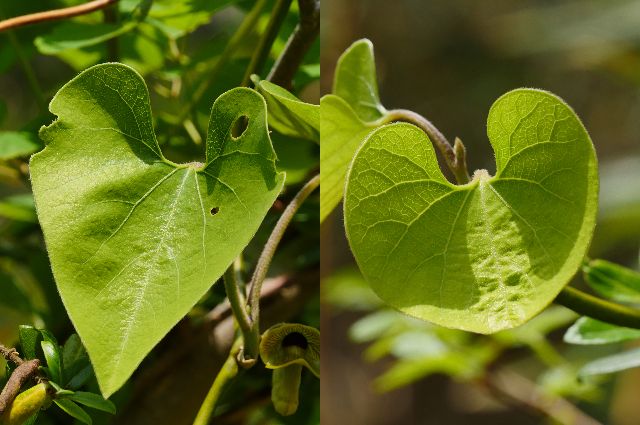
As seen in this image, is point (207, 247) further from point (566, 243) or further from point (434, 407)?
point (434, 407)

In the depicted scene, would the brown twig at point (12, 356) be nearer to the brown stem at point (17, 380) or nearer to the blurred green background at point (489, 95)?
the brown stem at point (17, 380)

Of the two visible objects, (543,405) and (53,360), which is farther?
(543,405)

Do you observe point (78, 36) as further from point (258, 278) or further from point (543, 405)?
point (543, 405)

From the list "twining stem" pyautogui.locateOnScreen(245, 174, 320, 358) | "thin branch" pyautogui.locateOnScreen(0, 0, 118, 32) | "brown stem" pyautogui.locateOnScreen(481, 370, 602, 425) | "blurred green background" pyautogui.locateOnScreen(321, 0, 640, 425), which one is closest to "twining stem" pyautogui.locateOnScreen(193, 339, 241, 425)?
"twining stem" pyautogui.locateOnScreen(245, 174, 320, 358)

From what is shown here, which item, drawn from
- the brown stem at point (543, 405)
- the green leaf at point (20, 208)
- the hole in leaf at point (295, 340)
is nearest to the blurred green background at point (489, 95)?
the brown stem at point (543, 405)

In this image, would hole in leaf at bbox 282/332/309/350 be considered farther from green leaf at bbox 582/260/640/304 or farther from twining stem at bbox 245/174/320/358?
green leaf at bbox 582/260/640/304

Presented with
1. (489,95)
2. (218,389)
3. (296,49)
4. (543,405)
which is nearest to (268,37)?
(296,49)

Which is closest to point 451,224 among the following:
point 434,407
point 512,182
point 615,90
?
point 512,182
